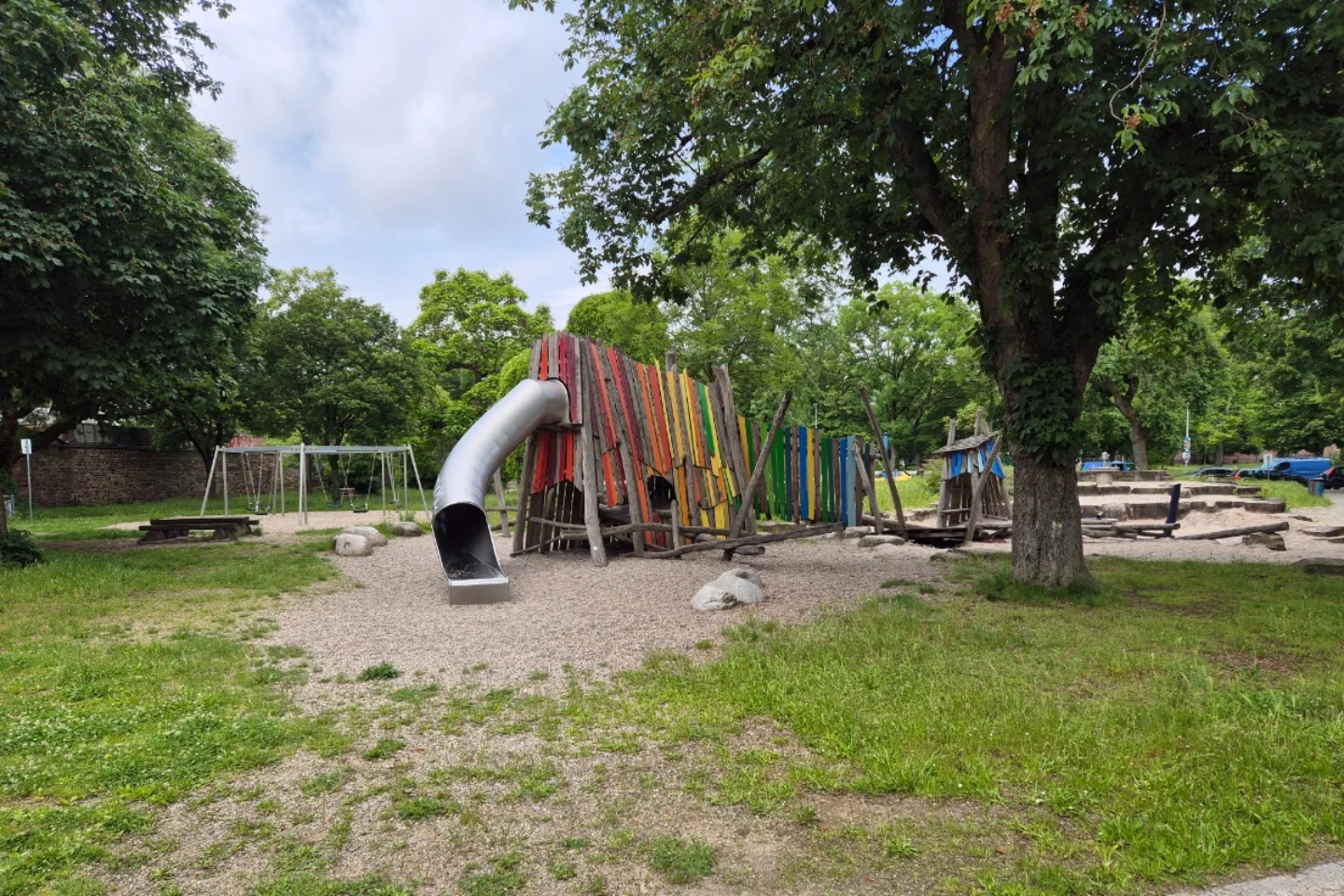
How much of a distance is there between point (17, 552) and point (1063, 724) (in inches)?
507

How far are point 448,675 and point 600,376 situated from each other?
21.5 ft

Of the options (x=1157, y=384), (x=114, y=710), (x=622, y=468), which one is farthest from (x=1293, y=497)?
(x=114, y=710)

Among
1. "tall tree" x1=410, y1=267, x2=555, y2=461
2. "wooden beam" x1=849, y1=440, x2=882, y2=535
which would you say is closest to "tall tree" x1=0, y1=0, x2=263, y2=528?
"wooden beam" x1=849, y1=440, x2=882, y2=535

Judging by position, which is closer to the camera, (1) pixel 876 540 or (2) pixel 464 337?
(1) pixel 876 540

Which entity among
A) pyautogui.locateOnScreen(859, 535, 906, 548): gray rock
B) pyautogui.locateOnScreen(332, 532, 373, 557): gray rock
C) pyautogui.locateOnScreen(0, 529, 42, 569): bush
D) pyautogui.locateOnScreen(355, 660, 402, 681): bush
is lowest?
pyautogui.locateOnScreen(355, 660, 402, 681): bush

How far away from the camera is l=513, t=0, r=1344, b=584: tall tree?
19.9ft

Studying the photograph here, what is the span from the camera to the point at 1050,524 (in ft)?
27.8

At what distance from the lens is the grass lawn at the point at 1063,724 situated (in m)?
3.03

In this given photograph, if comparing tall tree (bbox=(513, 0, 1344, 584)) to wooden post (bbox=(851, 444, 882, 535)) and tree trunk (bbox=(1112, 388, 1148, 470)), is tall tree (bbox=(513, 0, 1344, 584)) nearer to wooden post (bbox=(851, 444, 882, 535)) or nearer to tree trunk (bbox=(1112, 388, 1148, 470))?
wooden post (bbox=(851, 444, 882, 535))

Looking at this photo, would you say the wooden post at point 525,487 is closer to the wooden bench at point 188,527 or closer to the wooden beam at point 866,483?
the wooden beam at point 866,483

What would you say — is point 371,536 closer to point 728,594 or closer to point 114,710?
point 728,594

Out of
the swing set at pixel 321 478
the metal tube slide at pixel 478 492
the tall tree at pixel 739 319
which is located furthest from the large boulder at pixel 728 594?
the tall tree at pixel 739 319

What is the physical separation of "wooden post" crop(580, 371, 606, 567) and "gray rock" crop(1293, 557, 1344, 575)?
9344 millimetres

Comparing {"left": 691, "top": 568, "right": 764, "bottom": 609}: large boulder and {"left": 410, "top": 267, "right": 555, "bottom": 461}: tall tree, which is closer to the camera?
{"left": 691, "top": 568, "right": 764, "bottom": 609}: large boulder
